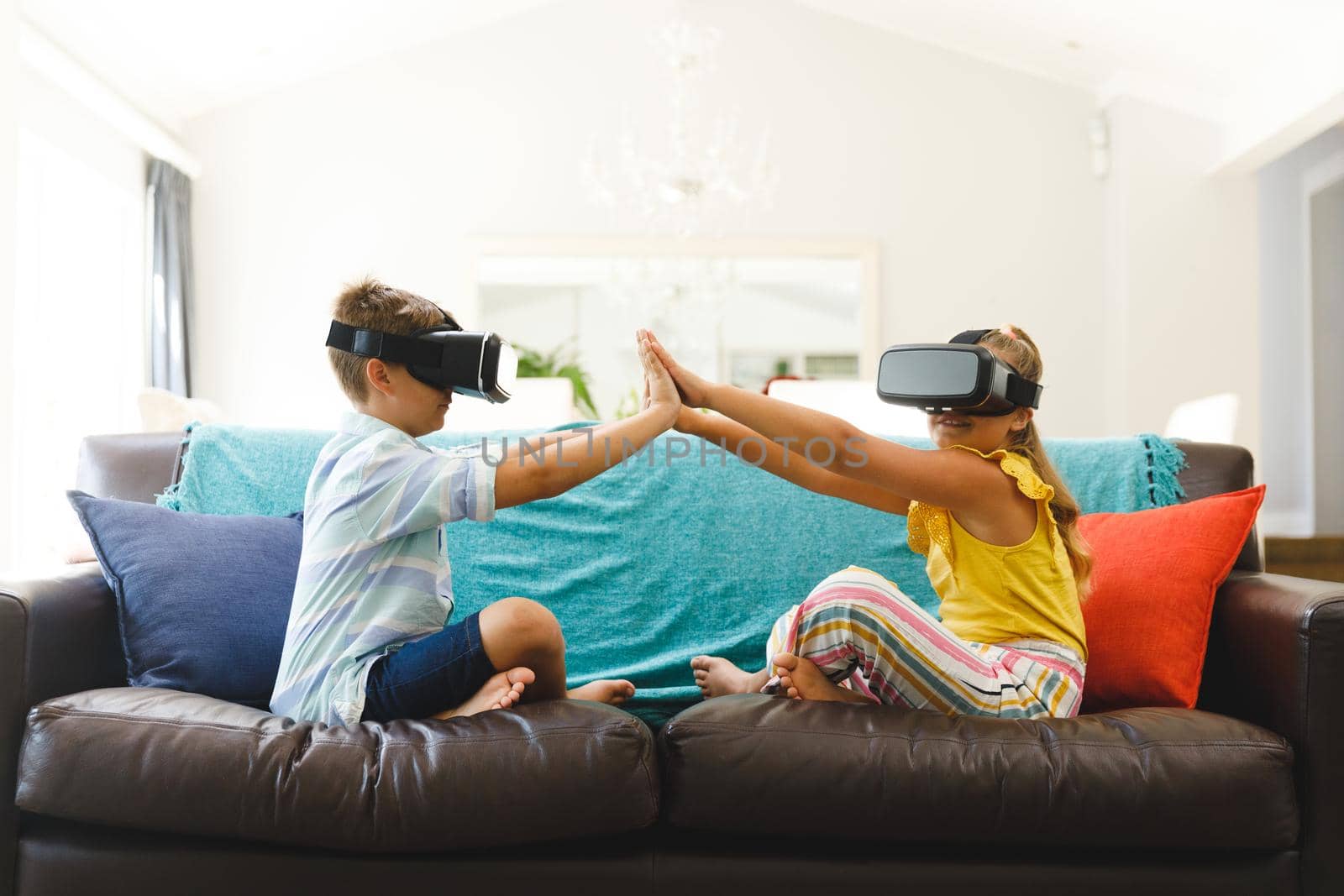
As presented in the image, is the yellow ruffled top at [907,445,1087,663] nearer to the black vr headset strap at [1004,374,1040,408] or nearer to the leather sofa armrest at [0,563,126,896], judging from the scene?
the black vr headset strap at [1004,374,1040,408]

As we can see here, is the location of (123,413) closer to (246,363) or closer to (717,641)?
(246,363)

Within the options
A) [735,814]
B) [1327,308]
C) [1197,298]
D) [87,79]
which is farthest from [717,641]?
[1327,308]

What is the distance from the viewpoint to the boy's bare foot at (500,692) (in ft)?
4.54

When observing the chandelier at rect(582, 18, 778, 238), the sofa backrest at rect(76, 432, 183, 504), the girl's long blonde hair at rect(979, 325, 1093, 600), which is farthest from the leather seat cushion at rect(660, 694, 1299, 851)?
the chandelier at rect(582, 18, 778, 238)

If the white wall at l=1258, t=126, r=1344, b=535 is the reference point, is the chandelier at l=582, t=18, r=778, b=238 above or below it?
above

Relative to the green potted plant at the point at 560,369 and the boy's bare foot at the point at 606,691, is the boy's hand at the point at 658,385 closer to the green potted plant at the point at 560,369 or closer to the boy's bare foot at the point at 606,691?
the boy's bare foot at the point at 606,691

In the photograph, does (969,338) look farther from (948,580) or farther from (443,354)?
(443,354)

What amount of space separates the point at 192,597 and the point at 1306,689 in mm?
1548

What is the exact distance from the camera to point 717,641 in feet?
6.25

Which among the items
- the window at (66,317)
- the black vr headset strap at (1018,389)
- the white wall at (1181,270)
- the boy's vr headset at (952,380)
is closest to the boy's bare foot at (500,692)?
the boy's vr headset at (952,380)

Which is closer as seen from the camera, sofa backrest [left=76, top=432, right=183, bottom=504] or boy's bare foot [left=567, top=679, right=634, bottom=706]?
boy's bare foot [left=567, top=679, right=634, bottom=706]

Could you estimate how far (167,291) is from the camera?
535 cm

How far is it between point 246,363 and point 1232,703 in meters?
5.39

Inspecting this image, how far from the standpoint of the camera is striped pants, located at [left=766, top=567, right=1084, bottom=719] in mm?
1423
